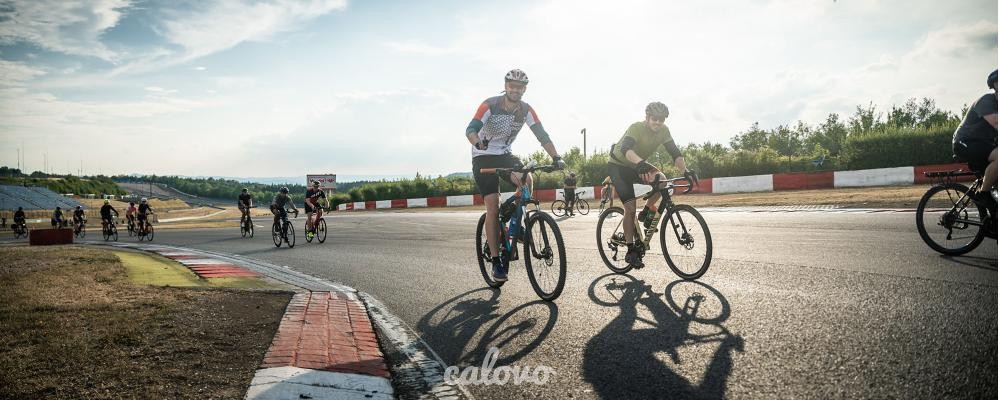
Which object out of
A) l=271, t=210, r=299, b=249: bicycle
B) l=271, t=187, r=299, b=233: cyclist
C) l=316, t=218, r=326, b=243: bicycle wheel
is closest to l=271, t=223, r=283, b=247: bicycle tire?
l=271, t=210, r=299, b=249: bicycle

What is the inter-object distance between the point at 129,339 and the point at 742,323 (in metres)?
3.87

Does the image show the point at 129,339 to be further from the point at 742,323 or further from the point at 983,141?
the point at 983,141

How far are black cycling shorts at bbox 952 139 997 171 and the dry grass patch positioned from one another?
21.8 ft

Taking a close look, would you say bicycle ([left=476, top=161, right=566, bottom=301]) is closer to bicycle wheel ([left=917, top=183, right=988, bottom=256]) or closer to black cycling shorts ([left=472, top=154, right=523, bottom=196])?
black cycling shorts ([left=472, top=154, right=523, bottom=196])

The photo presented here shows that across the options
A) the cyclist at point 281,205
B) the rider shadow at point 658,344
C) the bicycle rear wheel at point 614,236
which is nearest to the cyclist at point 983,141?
the rider shadow at point 658,344

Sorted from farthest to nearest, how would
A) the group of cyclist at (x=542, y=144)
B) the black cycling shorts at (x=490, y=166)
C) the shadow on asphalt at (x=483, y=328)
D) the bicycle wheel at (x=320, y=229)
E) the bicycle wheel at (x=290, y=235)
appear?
the bicycle wheel at (x=320, y=229) → the bicycle wheel at (x=290, y=235) → the black cycling shorts at (x=490, y=166) → the group of cyclist at (x=542, y=144) → the shadow on asphalt at (x=483, y=328)

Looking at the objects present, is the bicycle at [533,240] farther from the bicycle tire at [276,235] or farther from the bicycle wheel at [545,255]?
the bicycle tire at [276,235]

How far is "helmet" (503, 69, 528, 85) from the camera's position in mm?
5338

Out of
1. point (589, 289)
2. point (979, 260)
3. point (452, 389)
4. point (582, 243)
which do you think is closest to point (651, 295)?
point (589, 289)

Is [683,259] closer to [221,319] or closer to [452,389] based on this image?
[452,389]

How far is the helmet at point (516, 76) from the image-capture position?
17.5 ft

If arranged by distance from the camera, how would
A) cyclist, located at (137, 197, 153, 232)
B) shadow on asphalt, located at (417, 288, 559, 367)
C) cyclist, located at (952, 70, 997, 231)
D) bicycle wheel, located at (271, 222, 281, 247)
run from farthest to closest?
cyclist, located at (137, 197, 153, 232)
bicycle wheel, located at (271, 222, 281, 247)
cyclist, located at (952, 70, 997, 231)
shadow on asphalt, located at (417, 288, 559, 367)

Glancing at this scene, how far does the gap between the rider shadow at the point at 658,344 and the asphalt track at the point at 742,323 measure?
0.01m

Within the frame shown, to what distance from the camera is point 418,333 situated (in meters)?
3.84
